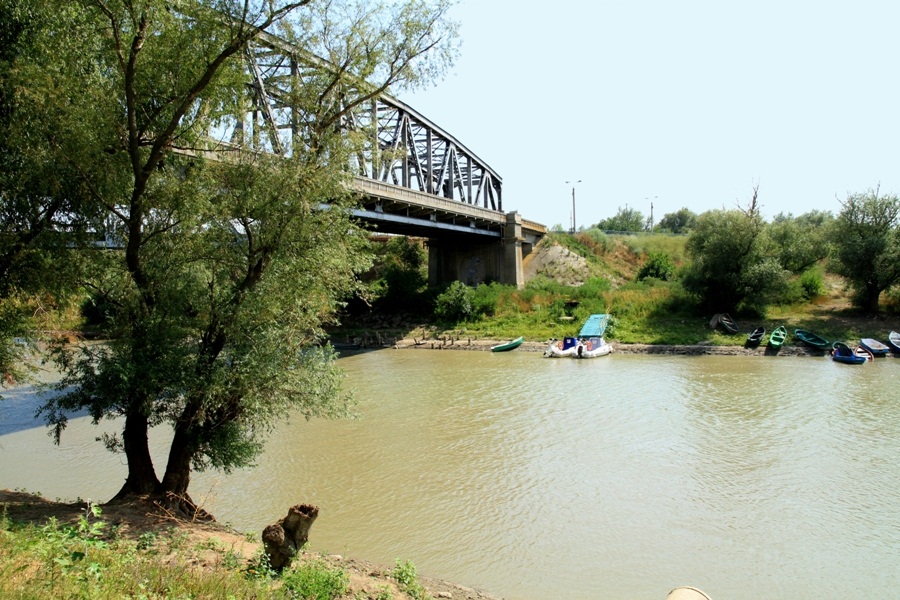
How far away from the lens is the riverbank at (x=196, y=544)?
6.46 m

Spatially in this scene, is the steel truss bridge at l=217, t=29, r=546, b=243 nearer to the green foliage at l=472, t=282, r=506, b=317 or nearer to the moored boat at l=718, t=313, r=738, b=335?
the green foliage at l=472, t=282, r=506, b=317

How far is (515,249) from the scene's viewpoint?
157 feet

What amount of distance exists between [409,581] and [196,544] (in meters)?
2.63

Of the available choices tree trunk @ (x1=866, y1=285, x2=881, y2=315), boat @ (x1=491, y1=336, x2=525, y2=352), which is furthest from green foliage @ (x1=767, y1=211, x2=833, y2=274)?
boat @ (x1=491, y1=336, x2=525, y2=352)

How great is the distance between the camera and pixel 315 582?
614 cm

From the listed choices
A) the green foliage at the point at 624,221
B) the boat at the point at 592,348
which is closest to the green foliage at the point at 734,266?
the boat at the point at 592,348

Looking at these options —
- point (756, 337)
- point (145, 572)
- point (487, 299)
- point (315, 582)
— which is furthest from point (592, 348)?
point (145, 572)

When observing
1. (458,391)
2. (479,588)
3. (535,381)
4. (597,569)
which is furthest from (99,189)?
(535,381)

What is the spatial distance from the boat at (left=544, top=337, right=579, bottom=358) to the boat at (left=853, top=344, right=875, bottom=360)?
1329 centimetres

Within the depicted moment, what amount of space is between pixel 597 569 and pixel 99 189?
9.18 metres

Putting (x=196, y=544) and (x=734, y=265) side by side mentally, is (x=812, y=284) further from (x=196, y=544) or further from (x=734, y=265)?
(x=196, y=544)

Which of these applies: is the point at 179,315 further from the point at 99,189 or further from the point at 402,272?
the point at 402,272

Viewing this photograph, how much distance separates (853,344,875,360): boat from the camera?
2752 cm

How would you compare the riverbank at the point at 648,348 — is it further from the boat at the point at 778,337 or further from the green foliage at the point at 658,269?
the green foliage at the point at 658,269
